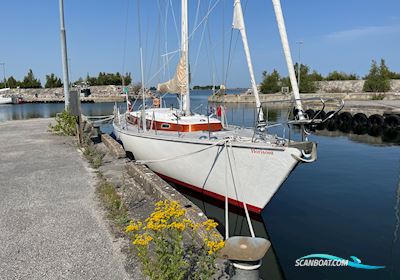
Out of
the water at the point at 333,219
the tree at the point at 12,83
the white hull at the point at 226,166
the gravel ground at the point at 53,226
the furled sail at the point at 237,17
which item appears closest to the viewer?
the gravel ground at the point at 53,226

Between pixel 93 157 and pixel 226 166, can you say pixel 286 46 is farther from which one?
pixel 93 157

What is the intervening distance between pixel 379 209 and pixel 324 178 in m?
3.91

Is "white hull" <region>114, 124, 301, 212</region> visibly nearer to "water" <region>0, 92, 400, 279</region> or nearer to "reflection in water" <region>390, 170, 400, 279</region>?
"water" <region>0, 92, 400, 279</region>

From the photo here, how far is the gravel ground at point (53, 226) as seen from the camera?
480 centimetres

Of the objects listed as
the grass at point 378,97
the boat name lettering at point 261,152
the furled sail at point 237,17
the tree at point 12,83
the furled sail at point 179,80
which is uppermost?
the tree at point 12,83

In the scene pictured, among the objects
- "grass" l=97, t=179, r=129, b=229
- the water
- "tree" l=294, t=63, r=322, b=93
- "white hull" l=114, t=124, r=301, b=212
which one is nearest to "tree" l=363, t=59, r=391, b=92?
"tree" l=294, t=63, r=322, b=93

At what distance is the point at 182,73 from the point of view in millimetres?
13680

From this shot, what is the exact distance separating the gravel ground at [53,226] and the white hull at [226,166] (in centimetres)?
274

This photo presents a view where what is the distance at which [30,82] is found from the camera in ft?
465

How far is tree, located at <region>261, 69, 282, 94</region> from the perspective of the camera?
87.7 m

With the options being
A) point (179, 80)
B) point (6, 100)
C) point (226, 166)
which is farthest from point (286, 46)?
point (6, 100)

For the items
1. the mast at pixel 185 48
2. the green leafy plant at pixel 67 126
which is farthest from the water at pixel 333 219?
the green leafy plant at pixel 67 126

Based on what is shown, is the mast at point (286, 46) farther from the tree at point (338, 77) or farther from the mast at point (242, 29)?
the tree at point (338, 77)

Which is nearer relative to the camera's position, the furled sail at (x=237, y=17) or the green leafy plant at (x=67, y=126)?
the furled sail at (x=237, y=17)
